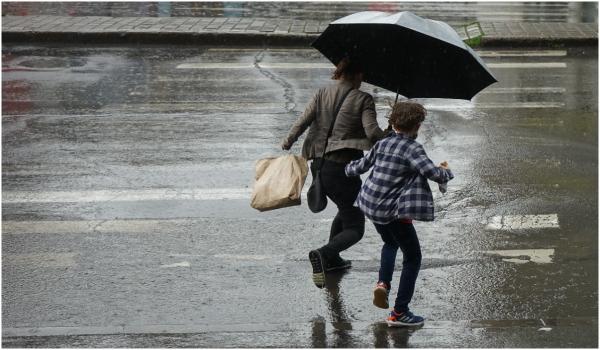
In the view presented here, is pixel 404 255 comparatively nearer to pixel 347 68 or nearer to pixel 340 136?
pixel 340 136

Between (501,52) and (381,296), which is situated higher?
(381,296)

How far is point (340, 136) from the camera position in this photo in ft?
21.2

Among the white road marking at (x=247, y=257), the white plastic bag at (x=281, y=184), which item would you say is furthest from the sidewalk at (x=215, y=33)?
the white plastic bag at (x=281, y=184)

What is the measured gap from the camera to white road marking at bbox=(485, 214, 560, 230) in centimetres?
809

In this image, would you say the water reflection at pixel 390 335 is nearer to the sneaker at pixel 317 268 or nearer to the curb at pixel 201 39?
the sneaker at pixel 317 268

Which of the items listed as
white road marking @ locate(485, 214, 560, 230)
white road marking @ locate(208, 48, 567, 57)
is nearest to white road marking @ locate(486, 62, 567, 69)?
white road marking @ locate(208, 48, 567, 57)

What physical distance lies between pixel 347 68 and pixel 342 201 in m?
0.91

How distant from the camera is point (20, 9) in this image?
2148 centimetres

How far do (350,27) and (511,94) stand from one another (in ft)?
25.1

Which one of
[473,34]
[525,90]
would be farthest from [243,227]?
[473,34]

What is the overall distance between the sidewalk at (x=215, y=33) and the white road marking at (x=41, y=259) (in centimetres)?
1065

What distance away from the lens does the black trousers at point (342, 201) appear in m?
6.51

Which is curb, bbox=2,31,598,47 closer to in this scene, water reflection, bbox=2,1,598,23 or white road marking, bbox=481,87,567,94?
water reflection, bbox=2,1,598,23

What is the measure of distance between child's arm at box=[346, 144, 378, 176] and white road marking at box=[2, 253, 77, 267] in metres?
2.45
